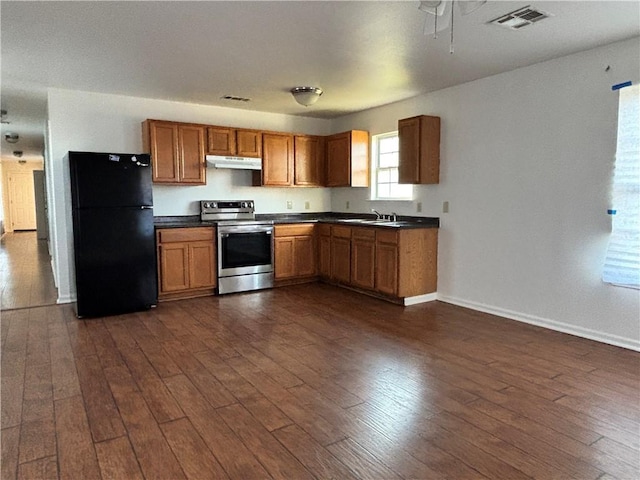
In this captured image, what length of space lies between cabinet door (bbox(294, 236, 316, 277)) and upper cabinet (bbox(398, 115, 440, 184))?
1.67m

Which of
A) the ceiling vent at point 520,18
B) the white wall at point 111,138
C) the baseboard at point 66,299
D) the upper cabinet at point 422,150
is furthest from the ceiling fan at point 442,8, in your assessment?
the baseboard at point 66,299

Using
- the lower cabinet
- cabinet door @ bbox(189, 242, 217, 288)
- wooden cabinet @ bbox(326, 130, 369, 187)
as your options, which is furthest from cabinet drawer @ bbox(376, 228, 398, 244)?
cabinet door @ bbox(189, 242, 217, 288)

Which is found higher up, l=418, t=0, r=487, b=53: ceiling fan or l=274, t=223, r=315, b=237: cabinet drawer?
l=418, t=0, r=487, b=53: ceiling fan

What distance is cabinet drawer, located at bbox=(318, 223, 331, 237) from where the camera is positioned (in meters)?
5.80

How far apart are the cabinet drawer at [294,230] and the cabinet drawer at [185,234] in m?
0.90

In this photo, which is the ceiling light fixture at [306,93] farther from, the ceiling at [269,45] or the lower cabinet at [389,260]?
the lower cabinet at [389,260]

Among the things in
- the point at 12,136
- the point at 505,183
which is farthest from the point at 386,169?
the point at 12,136

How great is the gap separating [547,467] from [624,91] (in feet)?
9.64

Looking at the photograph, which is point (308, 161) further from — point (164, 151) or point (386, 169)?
point (164, 151)

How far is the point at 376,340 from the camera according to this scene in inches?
142

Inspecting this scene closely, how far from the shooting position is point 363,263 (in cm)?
517

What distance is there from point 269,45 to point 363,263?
273 centimetres

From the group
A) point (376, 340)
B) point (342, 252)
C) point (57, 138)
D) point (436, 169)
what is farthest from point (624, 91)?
point (57, 138)

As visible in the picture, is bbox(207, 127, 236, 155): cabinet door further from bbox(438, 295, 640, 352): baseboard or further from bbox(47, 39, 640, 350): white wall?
bbox(438, 295, 640, 352): baseboard
